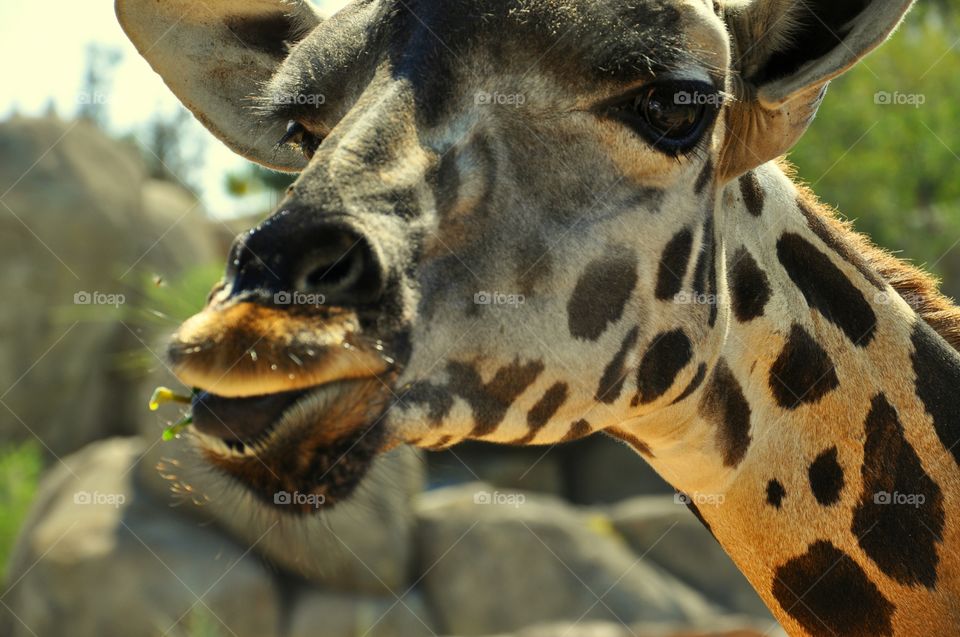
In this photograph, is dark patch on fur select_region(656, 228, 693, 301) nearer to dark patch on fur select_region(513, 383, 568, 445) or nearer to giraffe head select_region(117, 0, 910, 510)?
giraffe head select_region(117, 0, 910, 510)

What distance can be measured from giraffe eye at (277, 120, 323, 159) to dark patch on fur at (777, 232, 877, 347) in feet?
Result: 5.11

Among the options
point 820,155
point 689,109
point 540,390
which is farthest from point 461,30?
point 820,155

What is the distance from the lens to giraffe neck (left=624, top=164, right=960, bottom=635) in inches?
134

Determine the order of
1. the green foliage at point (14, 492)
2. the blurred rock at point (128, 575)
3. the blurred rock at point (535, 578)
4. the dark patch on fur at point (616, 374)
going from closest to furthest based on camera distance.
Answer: the dark patch on fur at point (616, 374), the blurred rock at point (128, 575), the blurred rock at point (535, 578), the green foliage at point (14, 492)

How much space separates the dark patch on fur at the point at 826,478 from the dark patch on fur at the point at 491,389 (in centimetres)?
107

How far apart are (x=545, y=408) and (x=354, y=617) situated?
12.6 m

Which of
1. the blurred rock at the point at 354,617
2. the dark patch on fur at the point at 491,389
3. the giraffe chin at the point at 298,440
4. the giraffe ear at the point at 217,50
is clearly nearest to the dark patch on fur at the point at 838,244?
the dark patch on fur at the point at 491,389

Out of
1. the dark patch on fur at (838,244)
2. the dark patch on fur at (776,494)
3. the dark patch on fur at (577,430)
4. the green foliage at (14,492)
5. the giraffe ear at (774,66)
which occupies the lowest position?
the green foliage at (14,492)

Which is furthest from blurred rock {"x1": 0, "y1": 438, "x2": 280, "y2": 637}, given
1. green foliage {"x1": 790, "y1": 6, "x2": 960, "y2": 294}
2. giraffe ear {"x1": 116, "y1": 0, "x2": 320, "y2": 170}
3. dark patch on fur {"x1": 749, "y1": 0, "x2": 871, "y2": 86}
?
green foliage {"x1": 790, "y1": 6, "x2": 960, "y2": 294}

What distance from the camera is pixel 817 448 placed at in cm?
348

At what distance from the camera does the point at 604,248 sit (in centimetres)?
310

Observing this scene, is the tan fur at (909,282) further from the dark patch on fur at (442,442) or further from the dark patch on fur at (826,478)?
the dark patch on fur at (442,442)

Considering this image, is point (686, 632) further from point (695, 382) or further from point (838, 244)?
point (695, 382)

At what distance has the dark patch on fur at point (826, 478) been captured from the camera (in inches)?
136
